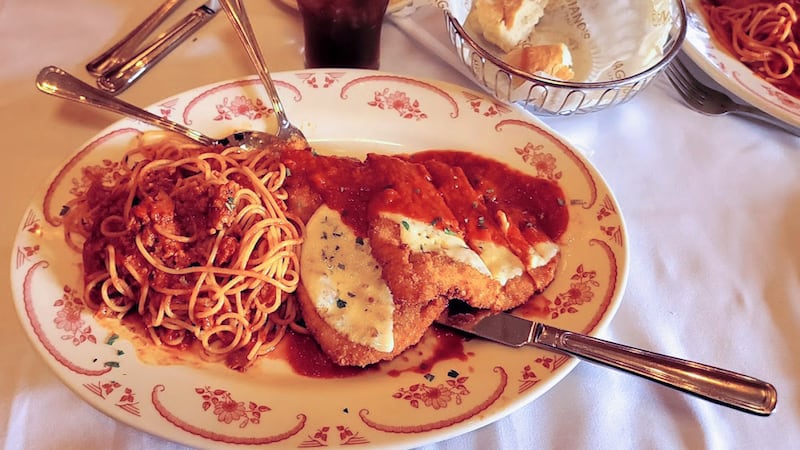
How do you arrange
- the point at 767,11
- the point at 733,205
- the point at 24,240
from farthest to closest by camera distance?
the point at 767,11, the point at 733,205, the point at 24,240

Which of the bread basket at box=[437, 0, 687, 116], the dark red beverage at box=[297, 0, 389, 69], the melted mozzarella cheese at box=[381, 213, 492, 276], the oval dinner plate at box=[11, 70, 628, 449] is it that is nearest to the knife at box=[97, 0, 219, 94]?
the oval dinner plate at box=[11, 70, 628, 449]

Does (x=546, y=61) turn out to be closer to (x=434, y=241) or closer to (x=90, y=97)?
(x=434, y=241)

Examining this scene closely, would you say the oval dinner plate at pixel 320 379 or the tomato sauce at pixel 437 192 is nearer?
the oval dinner plate at pixel 320 379

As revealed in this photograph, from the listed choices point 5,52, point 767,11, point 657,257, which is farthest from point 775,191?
point 5,52

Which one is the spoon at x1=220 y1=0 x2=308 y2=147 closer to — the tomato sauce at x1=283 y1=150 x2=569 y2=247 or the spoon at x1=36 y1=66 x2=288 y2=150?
the tomato sauce at x1=283 y1=150 x2=569 y2=247

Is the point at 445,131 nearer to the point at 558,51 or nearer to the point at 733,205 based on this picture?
the point at 558,51

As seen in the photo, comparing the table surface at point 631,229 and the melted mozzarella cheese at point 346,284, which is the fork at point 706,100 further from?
the melted mozzarella cheese at point 346,284

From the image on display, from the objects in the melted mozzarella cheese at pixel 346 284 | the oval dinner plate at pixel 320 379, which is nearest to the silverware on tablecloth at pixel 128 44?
the oval dinner plate at pixel 320 379
